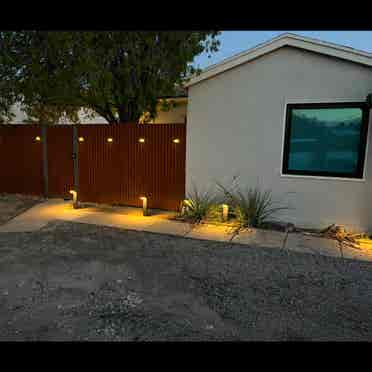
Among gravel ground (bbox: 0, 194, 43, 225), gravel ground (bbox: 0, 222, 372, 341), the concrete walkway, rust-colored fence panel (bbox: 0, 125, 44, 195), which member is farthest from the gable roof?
gravel ground (bbox: 0, 194, 43, 225)

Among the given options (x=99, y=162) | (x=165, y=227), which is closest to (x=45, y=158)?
(x=99, y=162)

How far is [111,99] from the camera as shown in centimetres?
744

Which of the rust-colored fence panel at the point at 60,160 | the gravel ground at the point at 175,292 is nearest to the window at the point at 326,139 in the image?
the gravel ground at the point at 175,292

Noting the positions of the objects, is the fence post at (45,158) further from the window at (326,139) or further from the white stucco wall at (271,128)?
the window at (326,139)

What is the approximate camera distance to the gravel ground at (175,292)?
2.29m

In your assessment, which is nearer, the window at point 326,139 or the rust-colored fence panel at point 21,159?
the window at point 326,139

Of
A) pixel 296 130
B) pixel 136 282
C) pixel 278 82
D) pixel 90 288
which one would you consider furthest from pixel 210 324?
pixel 278 82

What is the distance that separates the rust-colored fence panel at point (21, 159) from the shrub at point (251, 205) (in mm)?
4741

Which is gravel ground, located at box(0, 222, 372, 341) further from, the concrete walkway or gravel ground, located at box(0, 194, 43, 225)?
gravel ground, located at box(0, 194, 43, 225)

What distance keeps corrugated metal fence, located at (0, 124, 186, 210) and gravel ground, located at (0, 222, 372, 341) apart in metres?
1.90

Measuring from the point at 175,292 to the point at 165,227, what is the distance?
2.21 m

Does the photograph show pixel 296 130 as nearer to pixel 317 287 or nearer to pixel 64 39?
pixel 317 287

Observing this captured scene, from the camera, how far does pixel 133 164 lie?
6.16 m
